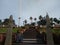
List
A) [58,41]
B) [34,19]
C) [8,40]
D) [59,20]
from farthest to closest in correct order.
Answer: [34,19]
[59,20]
[58,41]
[8,40]

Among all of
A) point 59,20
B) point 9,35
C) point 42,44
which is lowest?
point 42,44

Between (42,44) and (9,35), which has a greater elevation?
(9,35)

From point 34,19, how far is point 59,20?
14168mm

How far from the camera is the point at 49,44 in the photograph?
8.87 metres

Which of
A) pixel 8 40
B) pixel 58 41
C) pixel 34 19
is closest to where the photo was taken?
pixel 8 40

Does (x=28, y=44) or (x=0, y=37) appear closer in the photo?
(x=28, y=44)

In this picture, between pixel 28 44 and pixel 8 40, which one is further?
pixel 28 44

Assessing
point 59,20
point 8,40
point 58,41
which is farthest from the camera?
point 59,20

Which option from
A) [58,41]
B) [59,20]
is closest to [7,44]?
[58,41]

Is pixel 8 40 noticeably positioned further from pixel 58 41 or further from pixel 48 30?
pixel 58 41

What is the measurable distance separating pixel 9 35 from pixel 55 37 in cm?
352

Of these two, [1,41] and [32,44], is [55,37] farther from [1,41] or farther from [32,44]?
[1,41]

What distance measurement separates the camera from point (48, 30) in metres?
10.6

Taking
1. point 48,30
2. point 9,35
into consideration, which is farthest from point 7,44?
point 48,30
